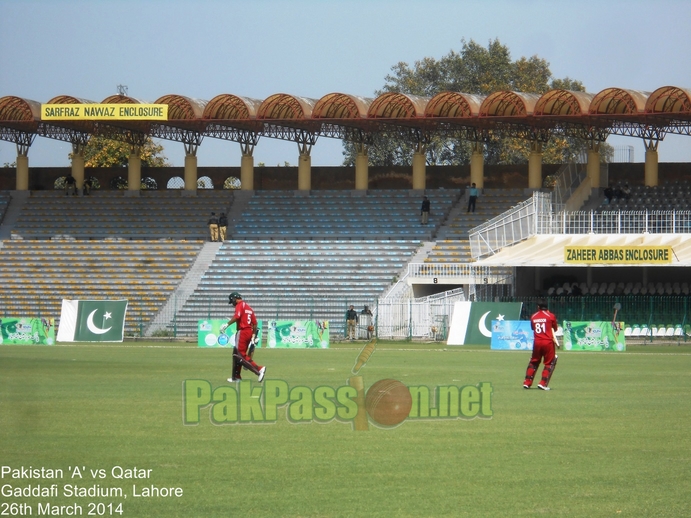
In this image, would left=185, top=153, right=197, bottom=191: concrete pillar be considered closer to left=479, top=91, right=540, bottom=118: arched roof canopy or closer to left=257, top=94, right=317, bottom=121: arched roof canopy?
left=257, top=94, right=317, bottom=121: arched roof canopy

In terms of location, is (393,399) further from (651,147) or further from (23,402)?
(651,147)

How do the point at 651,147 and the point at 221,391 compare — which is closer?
the point at 221,391

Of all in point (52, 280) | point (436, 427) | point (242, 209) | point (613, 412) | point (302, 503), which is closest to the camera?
point (302, 503)

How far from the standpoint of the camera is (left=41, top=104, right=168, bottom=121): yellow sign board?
51.9 meters

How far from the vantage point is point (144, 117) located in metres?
51.9

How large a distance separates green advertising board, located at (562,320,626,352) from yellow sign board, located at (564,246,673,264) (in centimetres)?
589

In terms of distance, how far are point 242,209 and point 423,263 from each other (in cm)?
1358

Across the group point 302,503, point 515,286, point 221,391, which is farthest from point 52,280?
point 302,503

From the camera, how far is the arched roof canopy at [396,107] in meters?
51.2

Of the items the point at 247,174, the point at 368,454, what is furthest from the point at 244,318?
the point at 247,174

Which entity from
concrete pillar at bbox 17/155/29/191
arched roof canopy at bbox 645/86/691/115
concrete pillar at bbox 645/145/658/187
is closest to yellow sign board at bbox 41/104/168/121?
concrete pillar at bbox 17/155/29/191

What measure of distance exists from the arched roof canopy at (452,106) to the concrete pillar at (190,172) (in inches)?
543

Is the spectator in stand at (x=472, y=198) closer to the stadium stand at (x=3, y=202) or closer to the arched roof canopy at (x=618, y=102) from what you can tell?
the arched roof canopy at (x=618, y=102)

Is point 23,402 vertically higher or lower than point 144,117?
lower
